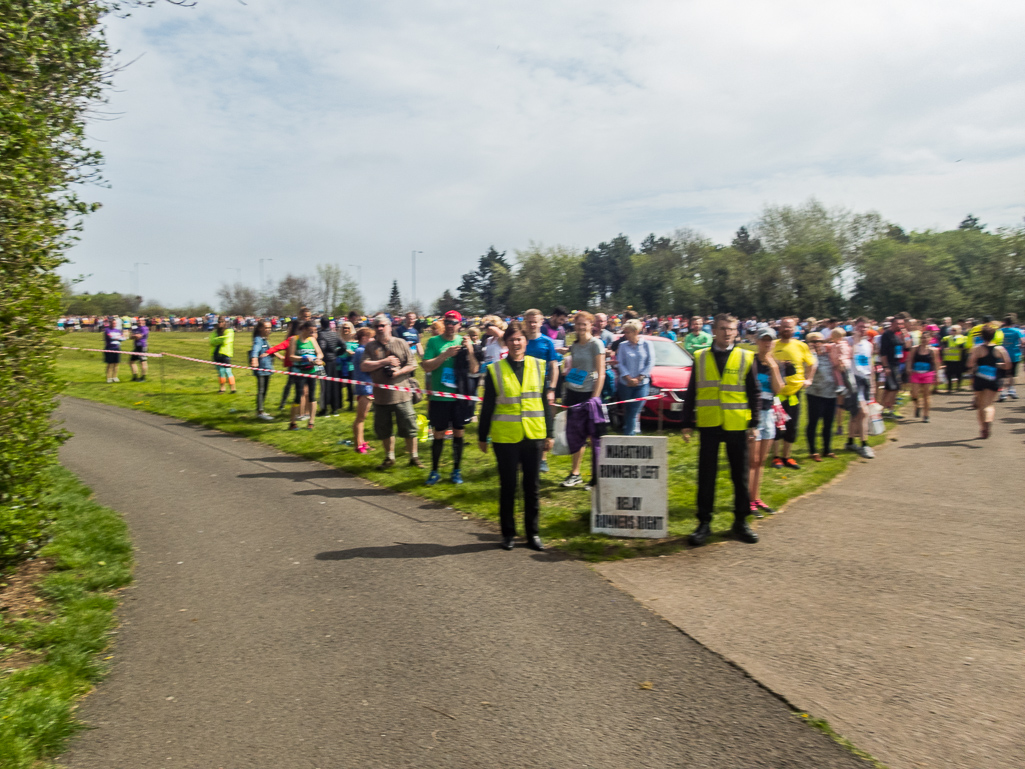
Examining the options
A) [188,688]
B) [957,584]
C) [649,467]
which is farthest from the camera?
[649,467]

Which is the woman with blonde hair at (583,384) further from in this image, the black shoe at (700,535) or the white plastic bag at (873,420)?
the white plastic bag at (873,420)

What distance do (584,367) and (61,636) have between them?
592 centimetres

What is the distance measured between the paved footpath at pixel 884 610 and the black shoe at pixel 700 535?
0.43 feet

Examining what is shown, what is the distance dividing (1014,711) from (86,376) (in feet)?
83.1

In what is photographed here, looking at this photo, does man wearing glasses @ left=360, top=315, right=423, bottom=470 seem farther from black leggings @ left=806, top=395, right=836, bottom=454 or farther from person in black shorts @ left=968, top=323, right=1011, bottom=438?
person in black shorts @ left=968, top=323, right=1011, bottom=438

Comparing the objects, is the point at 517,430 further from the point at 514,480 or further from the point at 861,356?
the point at 861,356

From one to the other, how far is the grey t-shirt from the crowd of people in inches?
0.5

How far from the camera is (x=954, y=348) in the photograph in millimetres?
20469

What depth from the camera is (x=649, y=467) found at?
296 inches

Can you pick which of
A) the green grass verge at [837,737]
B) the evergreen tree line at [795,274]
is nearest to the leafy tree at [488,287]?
the evergreen tree line at [795,274]

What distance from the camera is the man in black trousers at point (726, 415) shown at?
A: 7.33m

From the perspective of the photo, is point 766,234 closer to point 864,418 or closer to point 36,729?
point 864,418

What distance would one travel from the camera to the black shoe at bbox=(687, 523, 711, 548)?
24.0 ft

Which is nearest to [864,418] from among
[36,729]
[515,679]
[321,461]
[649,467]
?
[649,467]
